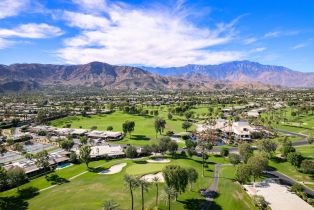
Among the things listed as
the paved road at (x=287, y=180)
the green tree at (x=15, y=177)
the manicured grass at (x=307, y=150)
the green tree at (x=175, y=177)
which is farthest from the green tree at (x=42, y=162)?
the manicured grass at (x=307, y=150)

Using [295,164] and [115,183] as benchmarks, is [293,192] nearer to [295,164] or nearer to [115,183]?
[295,164]

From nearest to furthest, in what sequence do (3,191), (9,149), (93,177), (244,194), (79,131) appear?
1. (244,194)
2. (3,191)
3. (93,177)
4. (9,149)
5. (79,131)

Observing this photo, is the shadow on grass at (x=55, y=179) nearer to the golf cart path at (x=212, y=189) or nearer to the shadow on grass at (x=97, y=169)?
the shadow on grass at (x=97, y=169)

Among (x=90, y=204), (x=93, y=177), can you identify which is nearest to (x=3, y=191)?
(x=93, y=177)

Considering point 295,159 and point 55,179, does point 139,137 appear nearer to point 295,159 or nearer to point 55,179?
point 55,179

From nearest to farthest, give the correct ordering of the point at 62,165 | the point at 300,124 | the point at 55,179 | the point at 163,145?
the point at 55,179 < the point at 62,165 < the point at 163,145 < the point at 300,124

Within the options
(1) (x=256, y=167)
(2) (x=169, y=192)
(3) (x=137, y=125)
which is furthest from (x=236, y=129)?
(2) (x=169, y=192)

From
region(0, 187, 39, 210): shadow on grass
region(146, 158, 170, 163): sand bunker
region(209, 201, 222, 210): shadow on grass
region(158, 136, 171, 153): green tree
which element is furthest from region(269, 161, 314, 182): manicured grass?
region(0, 187, 39, 210): shadow on grass

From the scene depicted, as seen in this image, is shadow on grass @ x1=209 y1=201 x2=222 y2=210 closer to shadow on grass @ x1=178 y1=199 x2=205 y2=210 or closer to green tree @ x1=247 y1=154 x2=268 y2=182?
shadow on grass @ x1=178 y1=199 x2=205 y2=210
